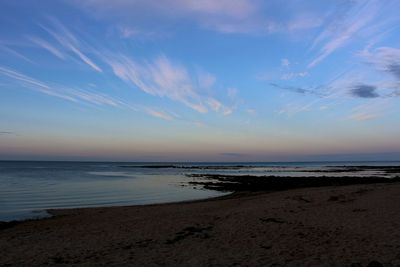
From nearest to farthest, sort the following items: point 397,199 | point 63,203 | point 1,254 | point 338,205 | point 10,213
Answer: point 1,254 → point 338,205 → point 397,199 → point 10,213 → point 63,203

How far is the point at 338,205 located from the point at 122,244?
10.1m

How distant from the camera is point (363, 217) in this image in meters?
13.4

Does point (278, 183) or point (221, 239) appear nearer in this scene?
point (221, 239)

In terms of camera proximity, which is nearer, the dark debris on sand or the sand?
the sand

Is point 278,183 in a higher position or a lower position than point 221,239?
higher

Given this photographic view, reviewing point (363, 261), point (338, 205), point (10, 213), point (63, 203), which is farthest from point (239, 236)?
point (63, 203)

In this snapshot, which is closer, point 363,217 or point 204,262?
point 204,262

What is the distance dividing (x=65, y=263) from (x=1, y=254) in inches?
85.0

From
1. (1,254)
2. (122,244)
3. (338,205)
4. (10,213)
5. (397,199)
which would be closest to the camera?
(1,254)

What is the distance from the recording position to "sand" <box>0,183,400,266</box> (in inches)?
343

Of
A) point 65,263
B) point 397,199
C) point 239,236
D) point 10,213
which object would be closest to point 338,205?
point 397,199

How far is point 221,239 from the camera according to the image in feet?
35.4

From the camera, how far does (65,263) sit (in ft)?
28.8

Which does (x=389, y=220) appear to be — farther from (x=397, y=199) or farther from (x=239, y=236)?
(x=397, y=199)
